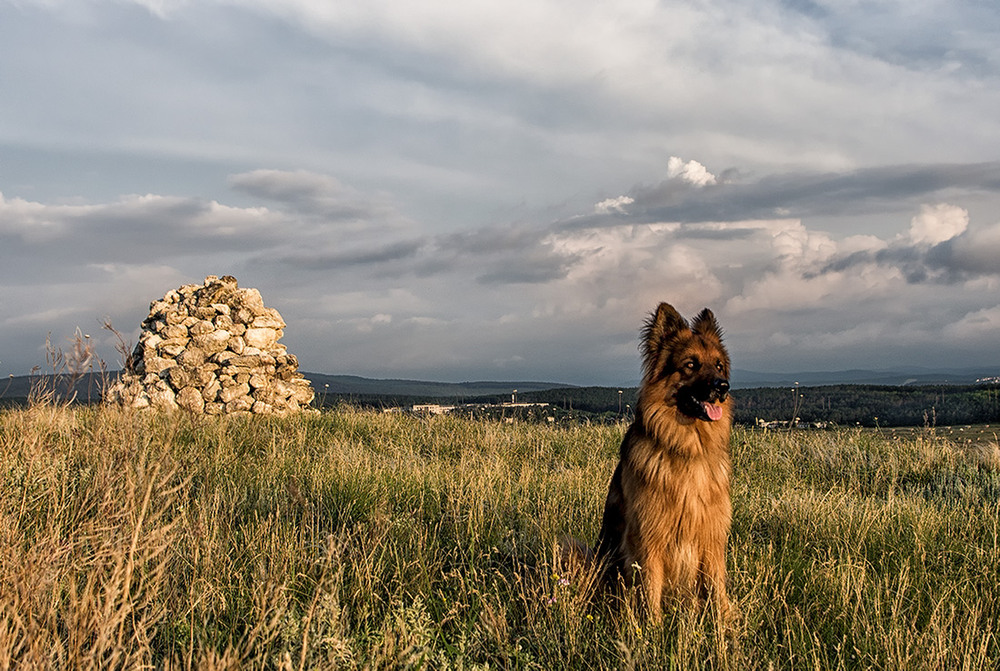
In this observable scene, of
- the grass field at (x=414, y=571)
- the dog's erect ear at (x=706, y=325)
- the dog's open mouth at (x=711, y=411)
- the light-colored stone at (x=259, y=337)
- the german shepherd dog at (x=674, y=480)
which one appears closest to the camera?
the grass field at (x=414, y=571)

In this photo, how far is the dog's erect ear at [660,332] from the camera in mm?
4199

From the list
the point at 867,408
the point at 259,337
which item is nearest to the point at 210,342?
the point at 259,337

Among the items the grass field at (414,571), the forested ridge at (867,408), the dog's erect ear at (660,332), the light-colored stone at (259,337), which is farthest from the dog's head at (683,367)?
the light-colored stone at (259,337)

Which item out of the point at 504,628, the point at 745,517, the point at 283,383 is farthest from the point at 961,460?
the point at 283,383

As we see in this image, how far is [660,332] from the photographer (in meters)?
4.22

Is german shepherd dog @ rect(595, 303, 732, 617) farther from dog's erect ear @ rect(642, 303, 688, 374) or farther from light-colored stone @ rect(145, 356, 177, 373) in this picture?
light-colored stone @ rect(145, 356, 177, 373)

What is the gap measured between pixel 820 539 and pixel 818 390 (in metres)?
26.3

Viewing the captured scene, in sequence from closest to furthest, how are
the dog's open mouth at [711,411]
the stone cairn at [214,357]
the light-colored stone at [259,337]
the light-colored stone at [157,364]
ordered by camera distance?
the dog's open mouth at [711,411] → the stone cairn at [214,357] → the light-colored stone at [157,364] → the light-colored stone at [259,337]

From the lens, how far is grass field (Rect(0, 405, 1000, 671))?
3.19 meters

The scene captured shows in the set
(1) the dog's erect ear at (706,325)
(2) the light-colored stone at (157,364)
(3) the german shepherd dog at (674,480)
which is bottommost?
(3) the german shepherd dog at (674,480)

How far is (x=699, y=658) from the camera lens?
134 inches

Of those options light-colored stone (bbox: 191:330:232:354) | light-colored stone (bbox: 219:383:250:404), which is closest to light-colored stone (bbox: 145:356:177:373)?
light-colored stone (bbox: 191:330:232:354)

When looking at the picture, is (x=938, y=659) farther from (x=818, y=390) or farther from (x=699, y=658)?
(x=818, y=390)

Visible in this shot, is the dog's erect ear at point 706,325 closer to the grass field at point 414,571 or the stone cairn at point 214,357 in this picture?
the grass field at point 414,571
